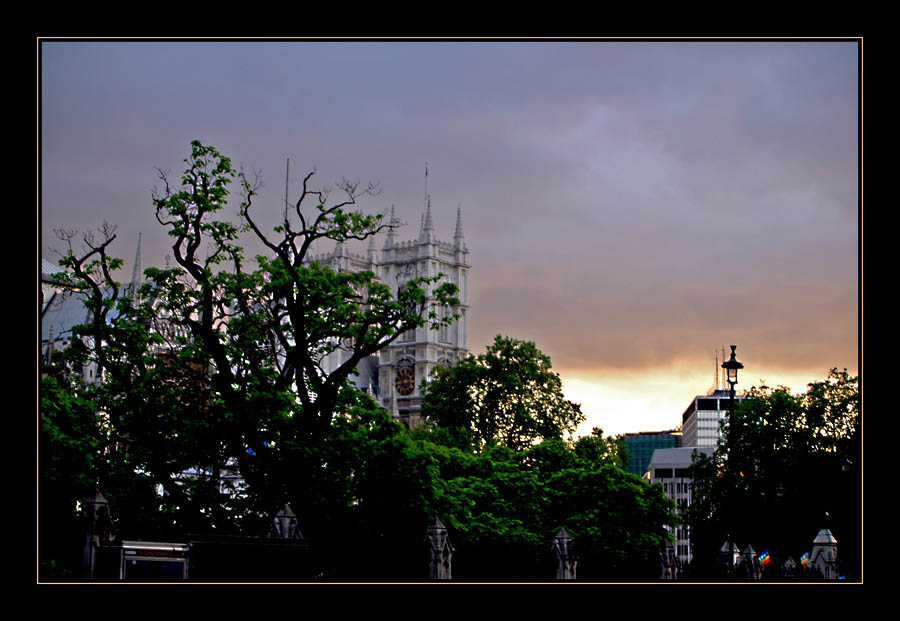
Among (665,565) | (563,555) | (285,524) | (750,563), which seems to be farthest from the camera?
(665,565)

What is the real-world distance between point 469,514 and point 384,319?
7.91 meters

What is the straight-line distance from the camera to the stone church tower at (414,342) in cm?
18512

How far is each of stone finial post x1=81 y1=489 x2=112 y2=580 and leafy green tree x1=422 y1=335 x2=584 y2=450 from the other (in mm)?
46357

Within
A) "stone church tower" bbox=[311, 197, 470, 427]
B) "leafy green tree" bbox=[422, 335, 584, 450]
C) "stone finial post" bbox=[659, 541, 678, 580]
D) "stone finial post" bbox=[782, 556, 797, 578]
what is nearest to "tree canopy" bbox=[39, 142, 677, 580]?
"stone finial post" bbox=[659, 541, 678, 580]

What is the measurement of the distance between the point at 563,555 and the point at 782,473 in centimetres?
2783

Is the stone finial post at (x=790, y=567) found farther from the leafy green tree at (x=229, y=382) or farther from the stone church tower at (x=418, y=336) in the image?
the stone church tower at (x=418, y=336)

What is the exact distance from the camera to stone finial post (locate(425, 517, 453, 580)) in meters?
33.7

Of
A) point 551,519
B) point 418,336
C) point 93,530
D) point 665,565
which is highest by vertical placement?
point 418,336

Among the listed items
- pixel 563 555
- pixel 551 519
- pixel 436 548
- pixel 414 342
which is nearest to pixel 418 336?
pixel 414 342

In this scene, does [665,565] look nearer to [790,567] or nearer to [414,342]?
[790,567]

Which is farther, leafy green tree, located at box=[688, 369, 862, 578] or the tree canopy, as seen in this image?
leafy green tree, located at box=[688, 369, 862, 578]

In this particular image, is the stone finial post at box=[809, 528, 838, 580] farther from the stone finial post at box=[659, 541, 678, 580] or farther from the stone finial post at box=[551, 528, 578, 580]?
the stone finial post at box=[551, 528, 578, 580]

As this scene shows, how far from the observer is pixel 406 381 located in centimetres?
18762
